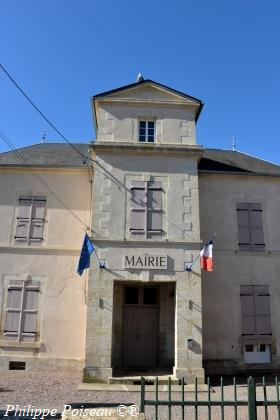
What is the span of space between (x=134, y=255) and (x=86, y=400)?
145 inches

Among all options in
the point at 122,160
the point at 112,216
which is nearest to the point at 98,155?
the point at 122,160

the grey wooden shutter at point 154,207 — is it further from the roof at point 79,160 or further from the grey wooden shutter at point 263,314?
the grey wooden shutter at point 263,314

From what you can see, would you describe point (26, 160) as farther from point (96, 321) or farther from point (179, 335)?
point (179, 335)

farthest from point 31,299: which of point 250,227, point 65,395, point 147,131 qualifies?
point 250,227

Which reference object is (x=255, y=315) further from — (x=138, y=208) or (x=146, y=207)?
(x=138, y=208)

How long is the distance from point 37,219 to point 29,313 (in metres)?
2.72

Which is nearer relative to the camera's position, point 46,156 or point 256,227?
point 256,227

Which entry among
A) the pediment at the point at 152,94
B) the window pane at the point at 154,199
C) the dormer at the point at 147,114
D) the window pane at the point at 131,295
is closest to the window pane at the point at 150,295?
the window pane at the point at 131,295

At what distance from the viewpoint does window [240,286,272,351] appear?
1090 centimetres

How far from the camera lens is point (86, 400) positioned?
7402 millimetres

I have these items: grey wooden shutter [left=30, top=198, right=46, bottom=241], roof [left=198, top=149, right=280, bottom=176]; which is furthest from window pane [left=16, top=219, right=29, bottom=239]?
roof [left=198, top=149, right=280, bottom=176]

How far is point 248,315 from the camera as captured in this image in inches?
434

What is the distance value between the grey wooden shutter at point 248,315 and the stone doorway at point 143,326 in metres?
2.00

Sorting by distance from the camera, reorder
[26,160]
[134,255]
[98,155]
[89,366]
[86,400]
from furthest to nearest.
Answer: [26,160], [98,155], [134,255], [89,366], [86,400]
